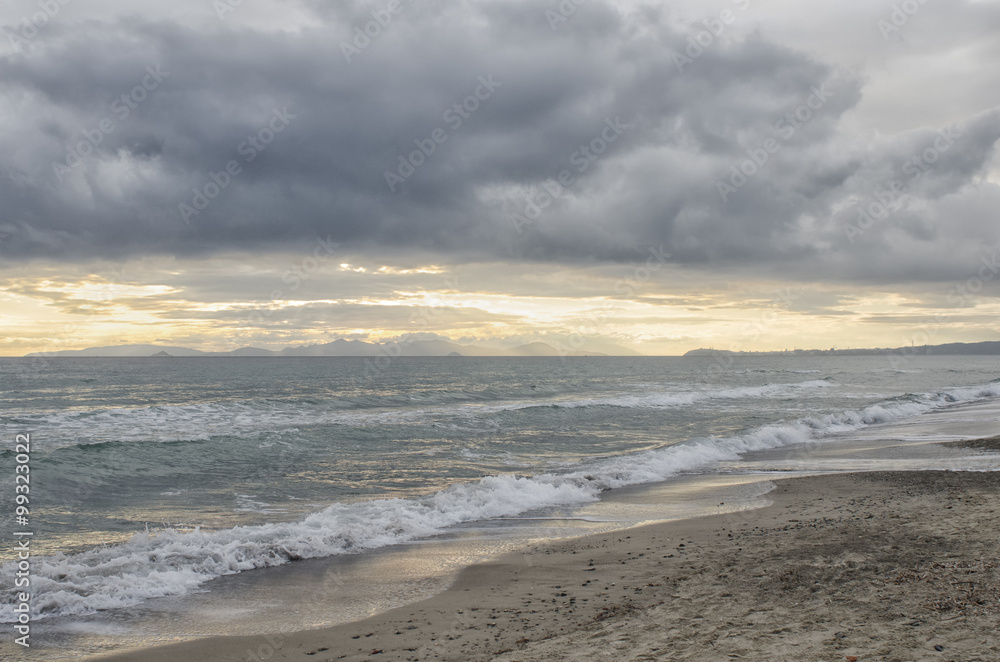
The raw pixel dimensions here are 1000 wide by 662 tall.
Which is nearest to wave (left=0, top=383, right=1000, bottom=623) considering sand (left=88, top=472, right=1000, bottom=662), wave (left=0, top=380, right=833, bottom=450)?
sand (left=88, top=472, right=1000, bottom=662)

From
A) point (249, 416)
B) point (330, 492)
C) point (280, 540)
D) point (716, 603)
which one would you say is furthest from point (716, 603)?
point (249, 416)

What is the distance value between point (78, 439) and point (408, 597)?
2348 cm

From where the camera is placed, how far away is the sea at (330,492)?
845 cm

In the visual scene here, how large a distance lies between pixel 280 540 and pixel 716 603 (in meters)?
7.32

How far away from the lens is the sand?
18.8 feet

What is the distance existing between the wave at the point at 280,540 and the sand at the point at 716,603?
227 centimetres

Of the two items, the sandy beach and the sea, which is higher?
the sandy beach

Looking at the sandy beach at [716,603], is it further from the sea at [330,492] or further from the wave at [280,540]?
the wave at [280,540]

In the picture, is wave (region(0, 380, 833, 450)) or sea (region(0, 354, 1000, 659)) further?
wave (region(0, 380, 833, 450))

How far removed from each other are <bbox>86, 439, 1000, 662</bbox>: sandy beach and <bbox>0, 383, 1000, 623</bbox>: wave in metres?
2.29

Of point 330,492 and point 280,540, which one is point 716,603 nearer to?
point 280,540

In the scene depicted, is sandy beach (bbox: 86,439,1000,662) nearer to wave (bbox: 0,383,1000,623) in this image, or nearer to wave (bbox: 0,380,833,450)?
wave (bbox: 0,383,1000,623)

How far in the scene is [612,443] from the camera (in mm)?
25719

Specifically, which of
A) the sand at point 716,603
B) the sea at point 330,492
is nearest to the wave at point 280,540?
the sea at point 330,492
